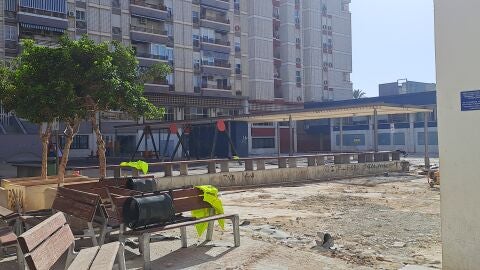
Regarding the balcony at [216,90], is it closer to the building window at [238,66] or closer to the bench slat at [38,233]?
the building window at [238,66]

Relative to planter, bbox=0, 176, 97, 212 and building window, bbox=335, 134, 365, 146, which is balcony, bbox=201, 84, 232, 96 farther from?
planter, bbox=0, 176, 97, 212

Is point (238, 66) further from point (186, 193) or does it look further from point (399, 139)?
point (186, 193)

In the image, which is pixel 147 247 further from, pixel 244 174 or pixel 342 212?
pixel 244 174

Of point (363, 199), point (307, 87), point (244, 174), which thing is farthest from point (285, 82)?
point (363, 199)

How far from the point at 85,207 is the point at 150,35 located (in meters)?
47.1

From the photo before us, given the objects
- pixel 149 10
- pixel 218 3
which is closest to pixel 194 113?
pixel 149 10

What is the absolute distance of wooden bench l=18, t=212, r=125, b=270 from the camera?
3.37 metres

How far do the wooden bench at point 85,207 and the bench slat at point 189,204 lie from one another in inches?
40.3

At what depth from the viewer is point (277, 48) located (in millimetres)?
69688

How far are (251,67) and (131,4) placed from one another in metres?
19.6

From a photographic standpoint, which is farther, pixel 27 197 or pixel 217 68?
pixel 217 68

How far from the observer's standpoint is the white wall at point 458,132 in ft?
16.1

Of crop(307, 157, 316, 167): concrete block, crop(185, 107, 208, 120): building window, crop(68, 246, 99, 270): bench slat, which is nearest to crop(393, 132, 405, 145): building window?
crop(185, 107, 208, 120): building window

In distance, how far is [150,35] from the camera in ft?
167
